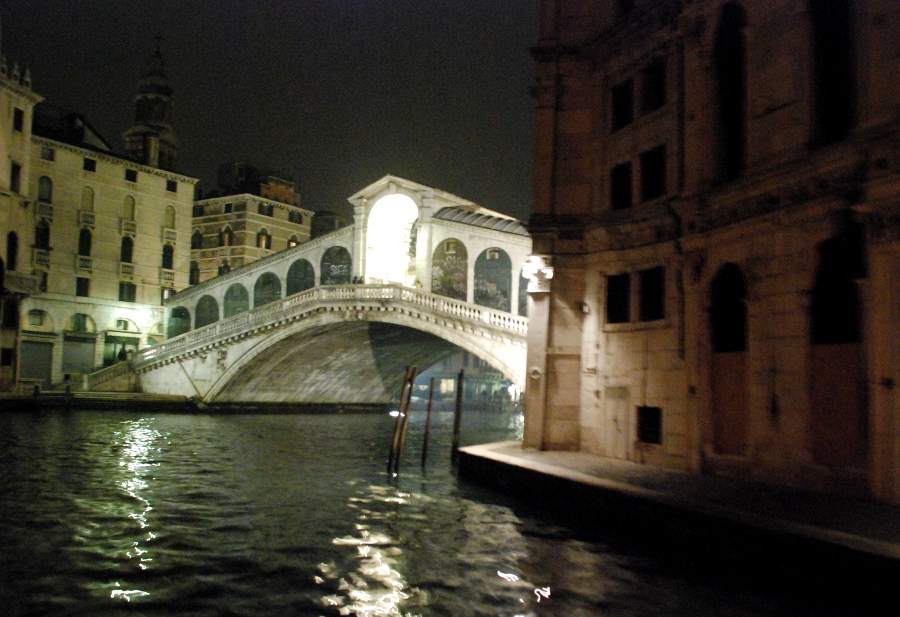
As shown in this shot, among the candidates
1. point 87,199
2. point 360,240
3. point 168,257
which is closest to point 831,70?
point 360,240

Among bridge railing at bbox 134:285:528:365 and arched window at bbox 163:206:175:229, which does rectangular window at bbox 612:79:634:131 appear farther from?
arched window at bbox 163:206:175:229

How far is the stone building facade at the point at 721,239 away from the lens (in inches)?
406

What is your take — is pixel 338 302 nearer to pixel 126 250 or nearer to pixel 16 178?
pixel 16 178

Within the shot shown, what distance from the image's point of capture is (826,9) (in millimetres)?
11672

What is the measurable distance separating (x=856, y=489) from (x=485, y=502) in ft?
21.1

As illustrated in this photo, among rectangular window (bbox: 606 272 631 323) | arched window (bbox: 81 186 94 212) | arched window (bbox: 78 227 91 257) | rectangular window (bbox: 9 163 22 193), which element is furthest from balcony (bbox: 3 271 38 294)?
rectangular window (bbox: 606 272 631 323)

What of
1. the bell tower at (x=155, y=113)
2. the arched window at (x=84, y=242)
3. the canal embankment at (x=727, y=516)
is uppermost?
the bell tower at (x=155, y=113)

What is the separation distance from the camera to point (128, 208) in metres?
47.1

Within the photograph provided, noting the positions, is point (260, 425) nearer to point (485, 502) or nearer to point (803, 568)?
point (485, 502)

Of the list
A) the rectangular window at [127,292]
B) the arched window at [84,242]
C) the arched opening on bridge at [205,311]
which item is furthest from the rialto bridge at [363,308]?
the arched window at [84,242]

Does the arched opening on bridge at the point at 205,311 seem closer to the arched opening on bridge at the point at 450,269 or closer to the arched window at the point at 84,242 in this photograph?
the arched window at the point at 84,242

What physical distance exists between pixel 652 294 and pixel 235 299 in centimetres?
3813

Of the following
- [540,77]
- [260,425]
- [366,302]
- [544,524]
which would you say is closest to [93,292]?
[260,425]

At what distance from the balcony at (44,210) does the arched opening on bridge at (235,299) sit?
10319 mm
